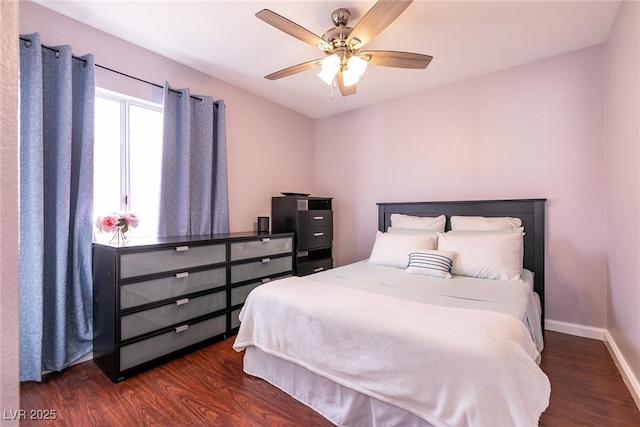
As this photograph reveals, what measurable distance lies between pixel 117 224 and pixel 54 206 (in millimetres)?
384

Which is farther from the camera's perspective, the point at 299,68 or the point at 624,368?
the point at 299,68

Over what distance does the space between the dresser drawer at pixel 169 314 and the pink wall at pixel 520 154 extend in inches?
79.8

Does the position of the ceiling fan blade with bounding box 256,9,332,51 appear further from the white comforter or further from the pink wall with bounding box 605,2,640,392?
the pink wall with bounding box 605,2,640,392

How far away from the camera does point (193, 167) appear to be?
2777 millimetres

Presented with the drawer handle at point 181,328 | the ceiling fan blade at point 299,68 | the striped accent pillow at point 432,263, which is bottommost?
the drawer handle at point 181,328

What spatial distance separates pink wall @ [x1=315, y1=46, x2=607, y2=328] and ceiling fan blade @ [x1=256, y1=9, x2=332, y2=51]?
1.85 metres

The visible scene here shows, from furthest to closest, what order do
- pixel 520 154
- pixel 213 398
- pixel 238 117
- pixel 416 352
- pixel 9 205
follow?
pixel 238 117
pixel 520 154
pixel 213 398
pixel 416 352
pixel 9 205

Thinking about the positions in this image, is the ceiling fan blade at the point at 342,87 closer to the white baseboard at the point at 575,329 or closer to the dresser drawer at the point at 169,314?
the dresser drawer at the point at 169,314

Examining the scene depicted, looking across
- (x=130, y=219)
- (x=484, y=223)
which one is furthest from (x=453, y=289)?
(x=130, y=219)

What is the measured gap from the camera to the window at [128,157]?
7.63 ft

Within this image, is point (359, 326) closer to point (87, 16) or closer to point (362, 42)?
point (362, 42)

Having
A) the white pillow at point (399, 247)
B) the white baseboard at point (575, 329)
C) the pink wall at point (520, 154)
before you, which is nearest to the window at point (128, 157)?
the white pillow at point (399, 247)

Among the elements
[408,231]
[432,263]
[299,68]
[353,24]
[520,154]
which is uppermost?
[353,24]

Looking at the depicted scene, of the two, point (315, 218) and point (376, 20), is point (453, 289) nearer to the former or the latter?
point (376, 20)
